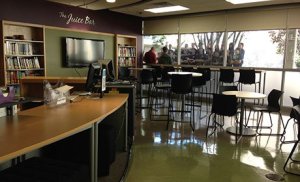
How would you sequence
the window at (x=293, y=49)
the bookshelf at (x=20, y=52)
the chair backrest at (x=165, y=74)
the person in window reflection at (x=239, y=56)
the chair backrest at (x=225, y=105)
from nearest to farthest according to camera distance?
the chair backrest at (x=225, y=105) < the bookshelf at (x=20, y=52) < the window at (x=293, y=49) < the chair backrest at (x=165, y=74) < the person in window reflection at (x=239, y=56)

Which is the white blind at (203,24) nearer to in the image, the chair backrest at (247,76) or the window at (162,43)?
the window at (162,43)

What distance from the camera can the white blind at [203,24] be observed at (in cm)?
826

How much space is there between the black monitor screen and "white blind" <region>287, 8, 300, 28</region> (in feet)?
18.9

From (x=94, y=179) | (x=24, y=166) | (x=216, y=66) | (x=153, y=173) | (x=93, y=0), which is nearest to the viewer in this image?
(x=24, y=166)

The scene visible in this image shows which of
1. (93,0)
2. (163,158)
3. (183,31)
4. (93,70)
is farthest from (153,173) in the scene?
(183,31)

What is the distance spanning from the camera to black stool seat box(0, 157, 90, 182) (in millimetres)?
1791

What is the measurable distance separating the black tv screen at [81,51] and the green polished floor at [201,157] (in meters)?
3.39

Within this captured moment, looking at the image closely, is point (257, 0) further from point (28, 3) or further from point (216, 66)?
point (28, 3)

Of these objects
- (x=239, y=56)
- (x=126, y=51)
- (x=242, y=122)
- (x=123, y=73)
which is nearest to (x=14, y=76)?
(x=123, y=73)

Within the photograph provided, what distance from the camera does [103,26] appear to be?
8.59m

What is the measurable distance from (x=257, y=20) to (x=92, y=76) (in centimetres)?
585

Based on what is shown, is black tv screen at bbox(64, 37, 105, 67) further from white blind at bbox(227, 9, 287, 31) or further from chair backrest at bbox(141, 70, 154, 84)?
white blind at bbox(227, 9, 287, 31)

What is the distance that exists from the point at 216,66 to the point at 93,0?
13.9 ft

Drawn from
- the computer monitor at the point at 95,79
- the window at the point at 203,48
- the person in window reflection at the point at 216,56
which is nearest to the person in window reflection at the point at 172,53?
the window at the point at 203,48
